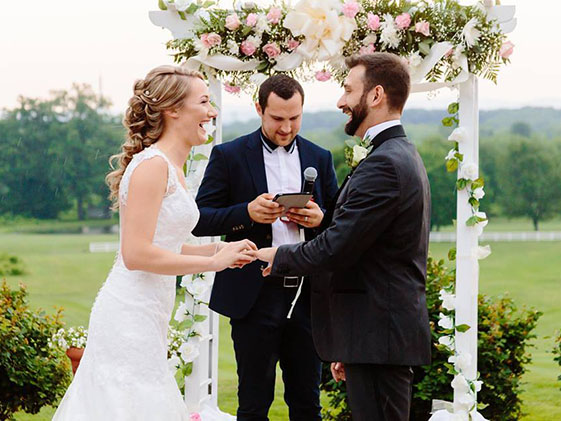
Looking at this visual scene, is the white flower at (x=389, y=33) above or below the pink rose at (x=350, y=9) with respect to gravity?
below

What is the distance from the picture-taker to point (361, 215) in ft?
8.72

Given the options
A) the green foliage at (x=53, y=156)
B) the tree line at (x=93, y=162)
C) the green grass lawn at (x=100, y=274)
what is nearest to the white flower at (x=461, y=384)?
the tree line at (x=93, y=162)

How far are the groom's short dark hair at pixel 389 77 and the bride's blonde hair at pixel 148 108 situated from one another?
666 mm

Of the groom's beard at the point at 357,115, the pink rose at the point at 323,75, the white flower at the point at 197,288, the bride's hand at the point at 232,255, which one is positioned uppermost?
the pink rose at the point at 323,75

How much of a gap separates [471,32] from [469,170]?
0.71 m

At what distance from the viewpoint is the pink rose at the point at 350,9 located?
12.9ft

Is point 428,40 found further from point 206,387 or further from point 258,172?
point 206,387

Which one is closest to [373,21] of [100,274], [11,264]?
[11,264]

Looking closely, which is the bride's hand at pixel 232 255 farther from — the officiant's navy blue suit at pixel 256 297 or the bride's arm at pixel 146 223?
the officiant's navy blue suit at pixel 256 297

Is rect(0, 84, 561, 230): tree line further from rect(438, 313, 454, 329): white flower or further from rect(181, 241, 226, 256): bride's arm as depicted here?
rect(181, 241, 226, 256): bride's arm

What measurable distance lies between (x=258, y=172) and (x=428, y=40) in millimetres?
1194

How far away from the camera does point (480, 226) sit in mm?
4137

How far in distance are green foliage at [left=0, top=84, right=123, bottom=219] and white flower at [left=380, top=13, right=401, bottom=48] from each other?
9823 millimetres

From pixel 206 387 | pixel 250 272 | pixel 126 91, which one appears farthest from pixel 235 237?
pixel 126 91
